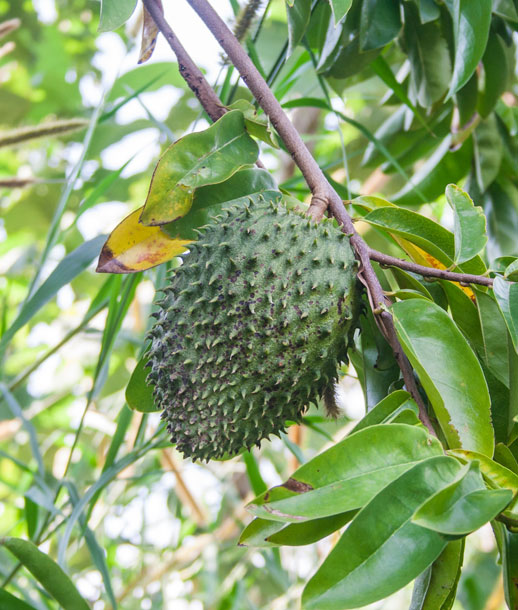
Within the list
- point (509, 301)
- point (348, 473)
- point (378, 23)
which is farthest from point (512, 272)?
point (378, 23)

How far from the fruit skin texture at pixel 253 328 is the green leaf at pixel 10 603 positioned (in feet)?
1.43

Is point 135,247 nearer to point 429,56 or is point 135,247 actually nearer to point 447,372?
→ point 447,372

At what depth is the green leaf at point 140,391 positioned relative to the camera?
115 cm

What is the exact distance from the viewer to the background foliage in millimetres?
1024

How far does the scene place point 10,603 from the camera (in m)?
1.13

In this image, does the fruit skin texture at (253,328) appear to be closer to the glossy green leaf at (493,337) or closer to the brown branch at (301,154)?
the brown branch at (301,154)

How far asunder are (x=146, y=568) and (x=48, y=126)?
6.42ft

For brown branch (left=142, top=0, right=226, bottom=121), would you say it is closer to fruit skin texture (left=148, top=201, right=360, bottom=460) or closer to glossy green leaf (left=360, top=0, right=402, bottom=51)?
fruit skin texture (left=148, top=201, right=360, bottom=460)

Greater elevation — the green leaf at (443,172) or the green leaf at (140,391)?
the green leaf at (140,391)

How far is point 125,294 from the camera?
1.39 meters

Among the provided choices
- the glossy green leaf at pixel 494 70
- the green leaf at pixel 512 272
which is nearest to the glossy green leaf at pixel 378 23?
the glossy green leaf at pixel 494 70

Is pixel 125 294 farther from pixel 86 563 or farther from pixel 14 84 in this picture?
pixel 14 84

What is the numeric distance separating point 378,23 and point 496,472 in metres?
1.07

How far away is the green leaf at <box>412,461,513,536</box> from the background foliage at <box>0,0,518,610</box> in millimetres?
12
